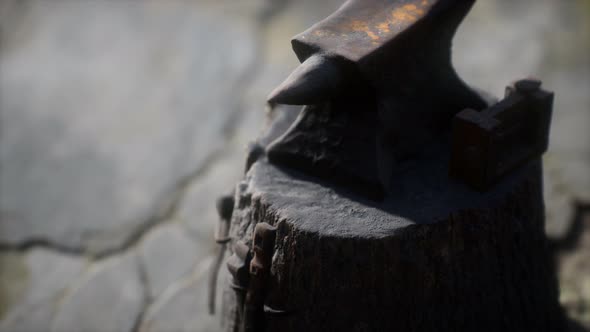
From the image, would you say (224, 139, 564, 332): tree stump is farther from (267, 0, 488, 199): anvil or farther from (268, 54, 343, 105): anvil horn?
(268, 54, 343, 105): anvil horn

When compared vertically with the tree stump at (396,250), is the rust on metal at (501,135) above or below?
above

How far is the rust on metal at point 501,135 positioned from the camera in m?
1.65

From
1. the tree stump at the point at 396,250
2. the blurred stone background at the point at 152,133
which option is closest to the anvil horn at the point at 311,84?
the tree stump at the point at 396,250

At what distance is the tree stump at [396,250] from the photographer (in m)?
1.61

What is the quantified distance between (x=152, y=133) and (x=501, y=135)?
2.50 metres

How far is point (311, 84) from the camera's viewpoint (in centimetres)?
155

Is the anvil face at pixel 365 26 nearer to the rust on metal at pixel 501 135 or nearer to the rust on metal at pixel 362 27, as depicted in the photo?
the rust on metal at pixel 362 27

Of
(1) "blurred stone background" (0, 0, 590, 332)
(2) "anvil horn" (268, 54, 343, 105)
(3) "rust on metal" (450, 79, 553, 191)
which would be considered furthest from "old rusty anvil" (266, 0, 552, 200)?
(1) "blurred stone background" (0, 0, 590, 332)

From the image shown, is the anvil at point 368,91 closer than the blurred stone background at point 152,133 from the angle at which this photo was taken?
Yes

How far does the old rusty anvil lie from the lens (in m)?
1.59

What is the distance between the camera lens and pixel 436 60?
6.07 ft

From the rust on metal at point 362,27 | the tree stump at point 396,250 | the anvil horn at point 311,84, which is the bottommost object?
the tree stump at point 396,250

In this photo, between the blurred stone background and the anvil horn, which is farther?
the blurred stone background

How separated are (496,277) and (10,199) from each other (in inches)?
101
